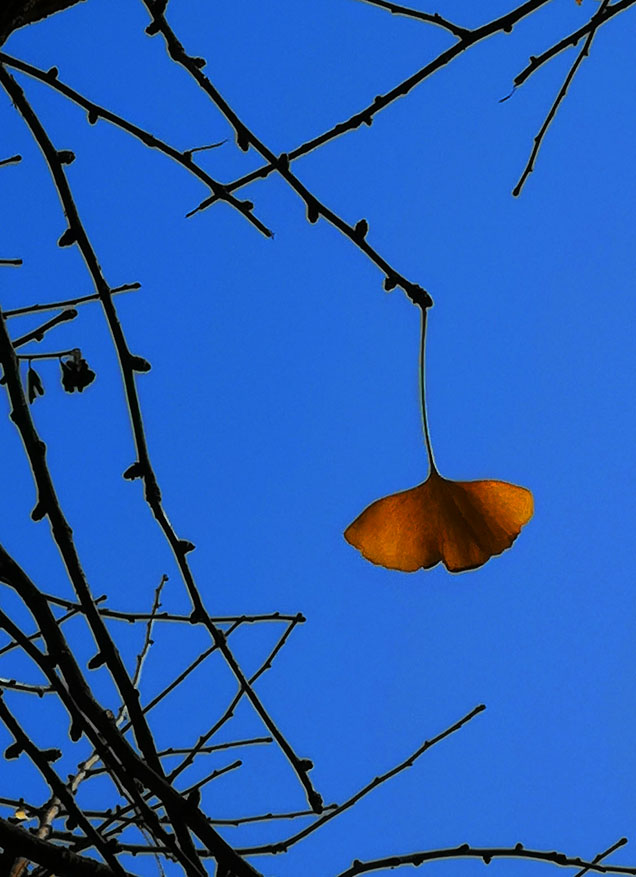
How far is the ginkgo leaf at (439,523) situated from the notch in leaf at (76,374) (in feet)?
1.15

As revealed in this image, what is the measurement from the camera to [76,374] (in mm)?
1099

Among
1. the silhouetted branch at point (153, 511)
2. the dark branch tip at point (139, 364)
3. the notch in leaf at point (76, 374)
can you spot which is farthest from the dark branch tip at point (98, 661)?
the notch in leaf at point (76, 374)

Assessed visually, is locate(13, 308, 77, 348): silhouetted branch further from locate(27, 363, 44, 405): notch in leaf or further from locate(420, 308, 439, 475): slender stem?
locate(420, 308, 439, 475): slender stem

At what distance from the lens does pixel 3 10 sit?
2.50 ft

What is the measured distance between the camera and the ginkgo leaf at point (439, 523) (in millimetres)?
969

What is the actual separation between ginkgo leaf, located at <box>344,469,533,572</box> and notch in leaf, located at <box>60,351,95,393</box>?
0.35 metres

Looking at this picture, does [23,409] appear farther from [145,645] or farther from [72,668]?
[145,645]

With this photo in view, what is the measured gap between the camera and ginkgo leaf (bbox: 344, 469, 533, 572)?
0.97 meters

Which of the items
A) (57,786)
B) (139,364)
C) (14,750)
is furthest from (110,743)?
(139,364)

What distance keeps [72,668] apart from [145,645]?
2.11ft

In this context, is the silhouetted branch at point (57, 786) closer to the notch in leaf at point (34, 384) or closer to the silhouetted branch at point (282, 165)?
the silhouetted branch at point (282, 165)

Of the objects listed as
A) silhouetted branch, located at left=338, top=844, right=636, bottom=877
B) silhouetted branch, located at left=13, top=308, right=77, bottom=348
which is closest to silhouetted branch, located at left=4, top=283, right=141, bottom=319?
silhouetted branch, located at left=13, top=308, right=77, bottom=348

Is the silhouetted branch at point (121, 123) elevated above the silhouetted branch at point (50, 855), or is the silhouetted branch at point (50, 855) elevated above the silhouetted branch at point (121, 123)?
the silhouetted branch at point (121, 123)

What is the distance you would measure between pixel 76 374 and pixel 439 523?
0.43 meters
